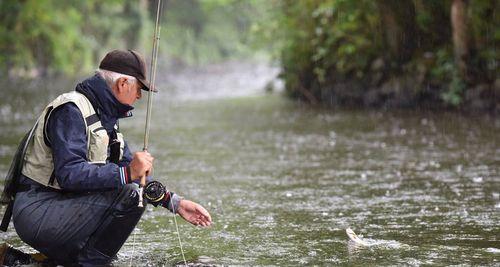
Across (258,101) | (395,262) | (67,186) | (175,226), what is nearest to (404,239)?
(395,262)

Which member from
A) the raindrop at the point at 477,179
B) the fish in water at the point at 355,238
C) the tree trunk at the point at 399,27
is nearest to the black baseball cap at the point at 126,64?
the fish in water at the point at 355,238

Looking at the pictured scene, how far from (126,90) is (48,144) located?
0.52 m

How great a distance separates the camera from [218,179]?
9.49 m

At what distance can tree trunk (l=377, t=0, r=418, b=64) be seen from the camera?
1662 cm

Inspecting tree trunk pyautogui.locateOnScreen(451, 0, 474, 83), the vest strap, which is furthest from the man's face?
tree trunk pyautogui.locateOnScreen(451, 0, 474, 83)

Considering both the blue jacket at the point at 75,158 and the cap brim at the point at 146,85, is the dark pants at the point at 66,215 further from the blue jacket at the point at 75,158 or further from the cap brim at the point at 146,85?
the cap brim at the point at 146,85

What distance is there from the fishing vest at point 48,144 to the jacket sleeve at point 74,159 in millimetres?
45

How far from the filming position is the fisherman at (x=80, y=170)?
4.80 meters

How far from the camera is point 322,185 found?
29.1ft

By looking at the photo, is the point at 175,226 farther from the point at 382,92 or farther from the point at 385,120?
the point at 382,92

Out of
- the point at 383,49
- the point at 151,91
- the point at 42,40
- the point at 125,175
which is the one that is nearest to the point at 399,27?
the point at 383,49

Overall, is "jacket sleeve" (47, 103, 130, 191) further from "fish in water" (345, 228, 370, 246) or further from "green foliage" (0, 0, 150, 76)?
"green foliage" (0, 0, 150, 76)

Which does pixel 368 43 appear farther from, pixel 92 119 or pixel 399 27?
pixel 92 119

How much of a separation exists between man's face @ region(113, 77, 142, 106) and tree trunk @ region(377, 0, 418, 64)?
1213cm
